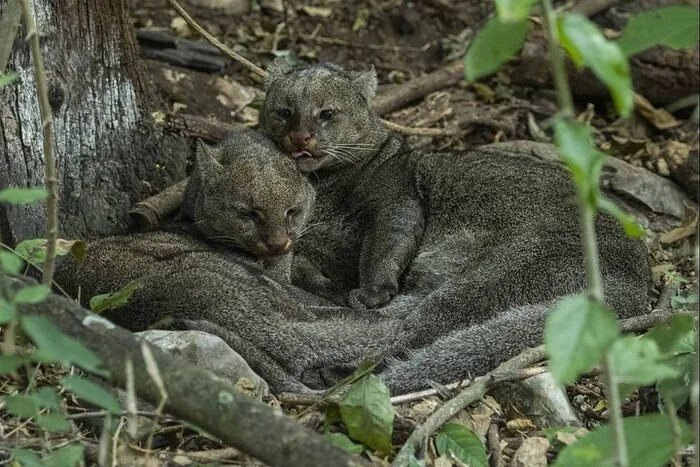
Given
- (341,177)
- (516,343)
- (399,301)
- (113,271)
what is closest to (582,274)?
(516,343)

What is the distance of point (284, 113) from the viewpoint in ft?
20.8

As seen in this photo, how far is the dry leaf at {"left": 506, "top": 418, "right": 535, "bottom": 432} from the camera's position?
4.48 metres

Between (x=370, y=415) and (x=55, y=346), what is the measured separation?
1484 millimetres

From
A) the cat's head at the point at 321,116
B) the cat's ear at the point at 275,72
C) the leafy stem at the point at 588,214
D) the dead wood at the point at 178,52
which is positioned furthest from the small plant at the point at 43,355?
the dead wood at the point at 178,52

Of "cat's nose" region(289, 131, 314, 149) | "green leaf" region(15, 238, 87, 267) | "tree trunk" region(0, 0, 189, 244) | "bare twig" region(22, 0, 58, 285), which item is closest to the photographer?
"bare twig" region(22, 0, 58, 285)

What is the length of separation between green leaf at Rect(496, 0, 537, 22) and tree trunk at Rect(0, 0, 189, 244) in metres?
3.39

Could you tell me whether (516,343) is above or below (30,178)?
below

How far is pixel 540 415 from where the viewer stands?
178 inches

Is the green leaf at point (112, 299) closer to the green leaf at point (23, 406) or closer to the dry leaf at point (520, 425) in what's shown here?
the green leaf at point (23, 406)

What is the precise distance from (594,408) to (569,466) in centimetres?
210

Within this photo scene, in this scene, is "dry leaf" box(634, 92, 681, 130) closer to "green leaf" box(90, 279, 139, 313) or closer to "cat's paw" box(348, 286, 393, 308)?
"cat's paw" box(348, 286, 393, 308)

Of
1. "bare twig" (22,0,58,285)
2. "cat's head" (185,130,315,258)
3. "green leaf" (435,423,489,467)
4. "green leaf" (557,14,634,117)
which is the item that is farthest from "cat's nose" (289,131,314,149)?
"green leaf" (557,14,634,117)

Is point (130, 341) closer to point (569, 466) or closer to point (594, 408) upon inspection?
point (569, 466)

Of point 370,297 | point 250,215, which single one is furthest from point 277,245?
point 370,297
